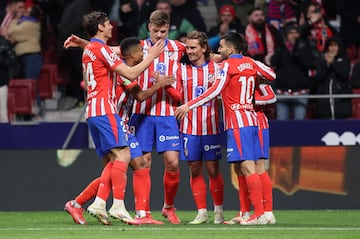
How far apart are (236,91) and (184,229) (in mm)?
1815

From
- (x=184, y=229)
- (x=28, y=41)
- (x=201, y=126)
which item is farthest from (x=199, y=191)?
(x=28, y=41)

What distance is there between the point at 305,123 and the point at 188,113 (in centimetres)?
366

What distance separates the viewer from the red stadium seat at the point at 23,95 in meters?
17.2

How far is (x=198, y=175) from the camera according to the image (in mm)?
13195

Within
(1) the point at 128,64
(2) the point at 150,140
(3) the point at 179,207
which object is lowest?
(3) the point at 179,207

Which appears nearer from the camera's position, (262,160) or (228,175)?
(262,160)

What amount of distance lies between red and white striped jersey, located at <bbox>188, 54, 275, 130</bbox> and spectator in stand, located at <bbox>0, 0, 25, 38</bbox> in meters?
6.63

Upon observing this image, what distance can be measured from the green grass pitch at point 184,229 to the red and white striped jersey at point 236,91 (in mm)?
1181

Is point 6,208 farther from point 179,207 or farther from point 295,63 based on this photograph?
point 295,63

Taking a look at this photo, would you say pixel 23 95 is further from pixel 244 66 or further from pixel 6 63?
pixel 244 66

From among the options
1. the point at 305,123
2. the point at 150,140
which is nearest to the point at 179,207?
the point at 305,123

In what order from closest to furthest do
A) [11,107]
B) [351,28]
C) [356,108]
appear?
[356,108], [11,107], [351,28]

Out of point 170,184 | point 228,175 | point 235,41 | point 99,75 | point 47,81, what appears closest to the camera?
point 99,75

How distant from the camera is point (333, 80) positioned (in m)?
16.7
